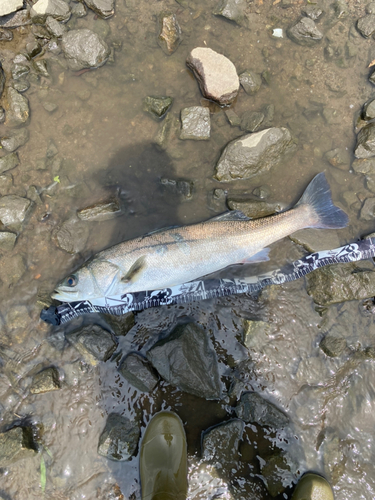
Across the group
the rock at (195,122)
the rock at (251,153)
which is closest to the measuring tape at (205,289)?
the rock at (251,153)

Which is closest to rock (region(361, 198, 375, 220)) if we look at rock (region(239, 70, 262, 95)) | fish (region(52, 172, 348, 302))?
fish (region(52, 172, 348, 302))

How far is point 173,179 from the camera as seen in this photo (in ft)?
16.0

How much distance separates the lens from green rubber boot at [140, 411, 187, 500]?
3.77 metres

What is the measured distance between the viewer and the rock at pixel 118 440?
4.02 meters

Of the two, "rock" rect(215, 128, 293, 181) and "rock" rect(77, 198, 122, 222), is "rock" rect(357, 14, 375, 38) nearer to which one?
"rock" rect(215, 128, 293, 181)

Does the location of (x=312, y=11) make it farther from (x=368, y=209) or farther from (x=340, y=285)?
(x=340, y=285)

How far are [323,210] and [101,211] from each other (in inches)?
139

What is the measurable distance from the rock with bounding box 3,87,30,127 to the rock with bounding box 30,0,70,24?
1.29m

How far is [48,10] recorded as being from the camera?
476 centimetres

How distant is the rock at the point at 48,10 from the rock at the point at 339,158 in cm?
507

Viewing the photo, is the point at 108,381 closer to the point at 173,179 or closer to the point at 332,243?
the point at 173,179

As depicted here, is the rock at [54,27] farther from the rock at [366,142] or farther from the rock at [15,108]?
the rock at [366,142]

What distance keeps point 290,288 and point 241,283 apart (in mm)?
789

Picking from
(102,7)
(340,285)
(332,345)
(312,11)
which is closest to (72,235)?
(102,7)
